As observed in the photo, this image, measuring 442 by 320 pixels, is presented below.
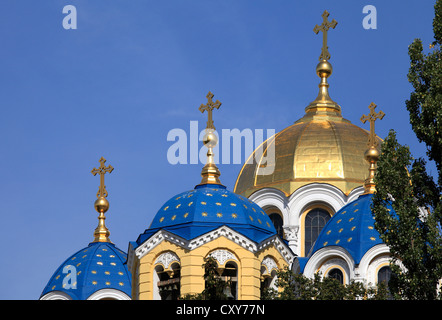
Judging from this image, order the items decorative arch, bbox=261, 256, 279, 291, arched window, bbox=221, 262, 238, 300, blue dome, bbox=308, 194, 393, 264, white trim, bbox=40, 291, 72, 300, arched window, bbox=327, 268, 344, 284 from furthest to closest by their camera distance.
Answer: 1. white trim, bbox=40, 291, 72, 300
2. arched window, bbox=327, 268, 344, 284
3. blue dome, bbox=308, 194, 393, 264
4. decorative arch, bbox=261, 256, 279, 291
5. arched window, bbox=221, 262, 238, 300

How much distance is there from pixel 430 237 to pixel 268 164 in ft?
56.7

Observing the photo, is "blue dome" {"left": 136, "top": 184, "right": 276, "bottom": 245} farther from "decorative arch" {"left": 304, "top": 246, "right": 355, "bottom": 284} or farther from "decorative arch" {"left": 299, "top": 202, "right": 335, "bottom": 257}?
"decorative arch" {"left": 299, "top": 202, "right": 335, "bottom": 257}

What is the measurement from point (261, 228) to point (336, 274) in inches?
96.0

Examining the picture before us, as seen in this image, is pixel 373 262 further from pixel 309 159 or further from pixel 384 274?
pixel 309 159

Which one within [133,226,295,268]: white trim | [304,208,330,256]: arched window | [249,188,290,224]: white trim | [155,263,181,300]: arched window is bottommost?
[155,263,181,300]: arched window

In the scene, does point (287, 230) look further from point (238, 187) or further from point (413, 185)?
A: point (413, 185)

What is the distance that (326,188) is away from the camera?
4100cm

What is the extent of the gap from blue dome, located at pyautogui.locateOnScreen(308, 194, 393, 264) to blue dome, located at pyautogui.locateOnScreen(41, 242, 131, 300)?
6135 millimetres

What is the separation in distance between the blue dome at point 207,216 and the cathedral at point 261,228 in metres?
0.03

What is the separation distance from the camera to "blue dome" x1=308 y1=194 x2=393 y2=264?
34312mm

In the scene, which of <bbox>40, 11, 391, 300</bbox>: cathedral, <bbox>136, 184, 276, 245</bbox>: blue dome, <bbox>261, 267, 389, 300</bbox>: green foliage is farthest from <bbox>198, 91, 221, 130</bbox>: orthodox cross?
<bbox>261, 267, 389, 300</bbox>: green foliage

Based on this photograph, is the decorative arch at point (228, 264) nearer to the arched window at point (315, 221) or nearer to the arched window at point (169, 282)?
the arched window at point (169, 282)

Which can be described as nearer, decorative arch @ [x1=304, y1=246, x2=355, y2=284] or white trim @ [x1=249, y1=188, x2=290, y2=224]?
decorative arch @ [x1=304, y1=246, x2=355, y2=284]
